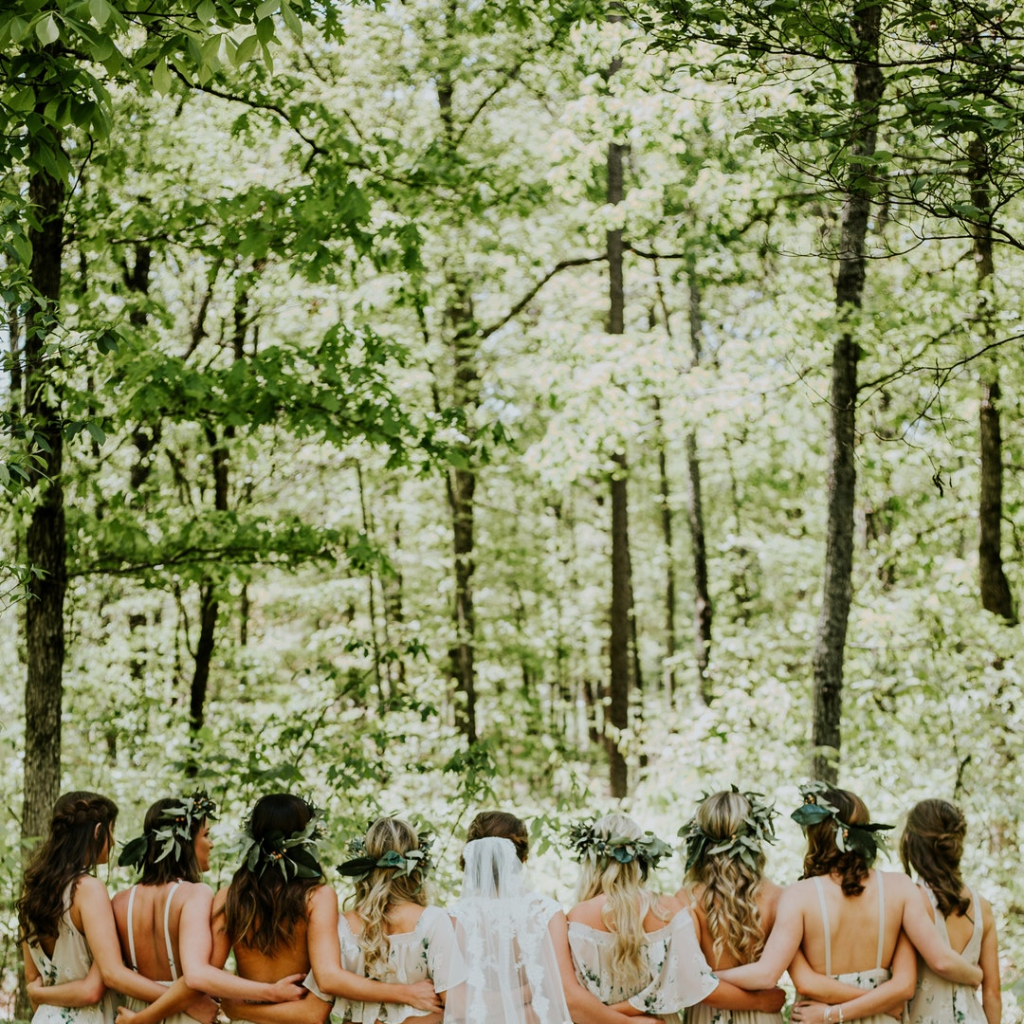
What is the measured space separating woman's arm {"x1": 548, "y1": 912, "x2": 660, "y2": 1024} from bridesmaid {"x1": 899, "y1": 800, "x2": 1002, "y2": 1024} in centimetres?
124

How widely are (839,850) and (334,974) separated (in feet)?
6.85

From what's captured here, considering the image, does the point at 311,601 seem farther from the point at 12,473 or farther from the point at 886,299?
the point at 12,473

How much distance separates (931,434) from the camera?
13984 millimetres

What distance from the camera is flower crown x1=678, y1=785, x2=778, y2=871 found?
4000 mm

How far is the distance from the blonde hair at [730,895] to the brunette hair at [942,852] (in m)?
0.72

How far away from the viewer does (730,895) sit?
3.99 m

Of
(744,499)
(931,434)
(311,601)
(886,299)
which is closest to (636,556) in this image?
(744,499)

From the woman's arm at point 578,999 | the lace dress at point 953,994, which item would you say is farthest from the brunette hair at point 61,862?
the lace dress at point 953,994

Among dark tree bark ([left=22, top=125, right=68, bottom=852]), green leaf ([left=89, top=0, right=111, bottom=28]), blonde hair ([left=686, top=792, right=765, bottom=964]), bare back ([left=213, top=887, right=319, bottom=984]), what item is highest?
green leaf ([left=89, top=0, right=111, bottom=28])

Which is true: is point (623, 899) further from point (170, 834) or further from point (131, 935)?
point (131, 935)

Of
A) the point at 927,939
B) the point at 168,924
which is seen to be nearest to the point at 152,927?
the point at 168,924

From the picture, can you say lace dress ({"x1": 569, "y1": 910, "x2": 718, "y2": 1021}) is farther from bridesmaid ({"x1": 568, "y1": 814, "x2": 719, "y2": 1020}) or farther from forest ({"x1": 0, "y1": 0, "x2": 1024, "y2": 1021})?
forest ({"x1": 0, "y1": 0, "x2": 1024, "y2": 1021})

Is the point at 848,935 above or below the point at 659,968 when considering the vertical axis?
above

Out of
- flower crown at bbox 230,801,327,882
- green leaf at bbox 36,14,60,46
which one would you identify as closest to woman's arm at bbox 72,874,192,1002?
flower crown at bbox 230,801,327,882
